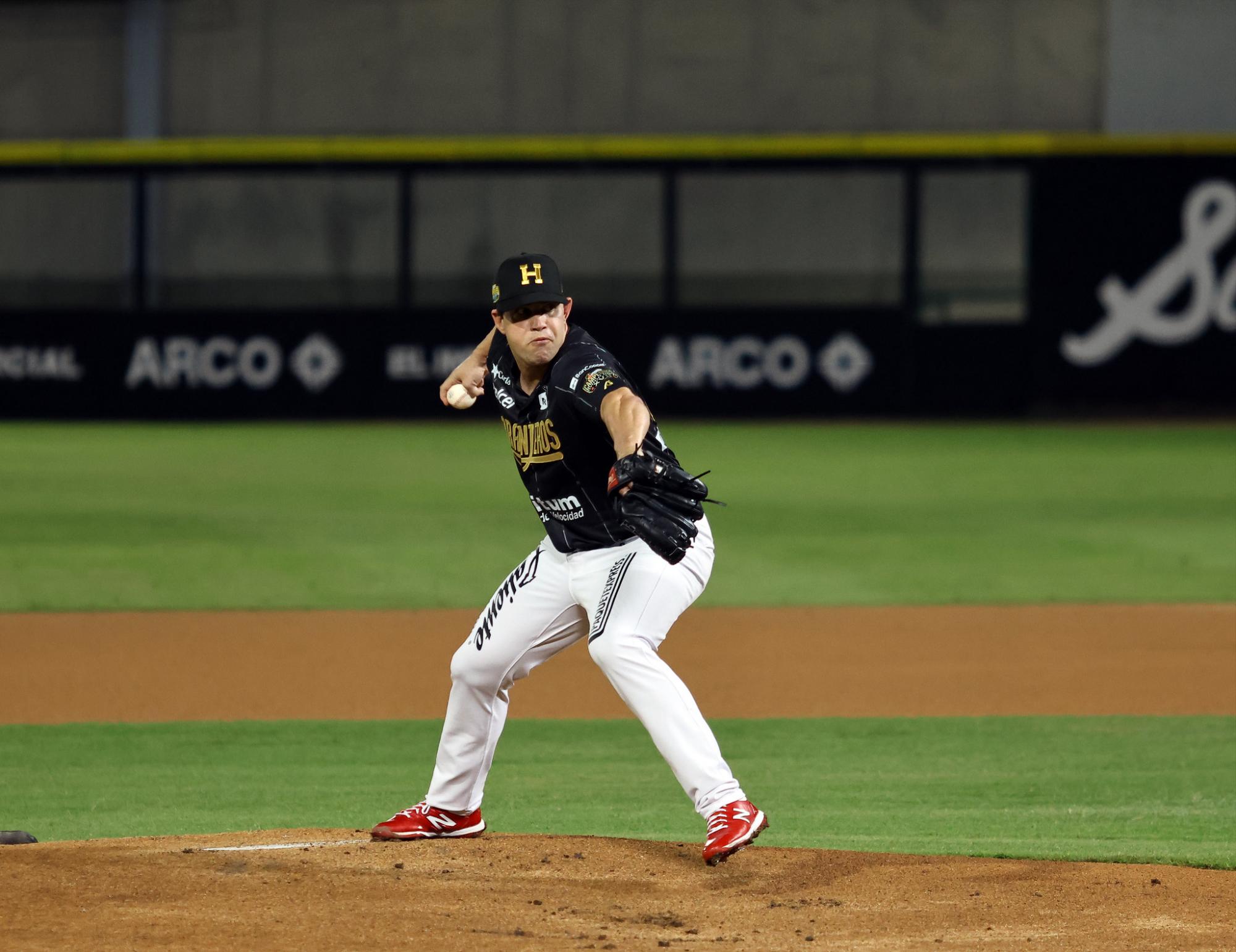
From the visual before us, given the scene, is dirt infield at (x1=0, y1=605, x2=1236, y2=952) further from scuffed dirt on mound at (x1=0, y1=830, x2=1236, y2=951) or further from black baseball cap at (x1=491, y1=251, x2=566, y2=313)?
black baseball cap at (x1=491, y1=251, x2=566, y2=313)

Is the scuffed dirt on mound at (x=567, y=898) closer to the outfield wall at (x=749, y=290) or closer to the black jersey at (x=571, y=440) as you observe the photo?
the black jersey at (x=571, y=440)

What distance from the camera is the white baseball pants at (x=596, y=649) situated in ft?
17.5

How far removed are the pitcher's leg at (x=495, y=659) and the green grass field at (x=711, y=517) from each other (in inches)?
252

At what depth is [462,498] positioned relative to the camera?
17875 millimetres

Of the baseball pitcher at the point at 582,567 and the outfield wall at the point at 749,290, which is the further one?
the outfield wall at the point at 749,290

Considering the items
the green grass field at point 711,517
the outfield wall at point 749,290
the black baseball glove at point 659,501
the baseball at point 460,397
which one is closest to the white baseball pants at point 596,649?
the black baseball glove at point 659,501

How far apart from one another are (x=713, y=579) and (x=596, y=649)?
7947 millimetres

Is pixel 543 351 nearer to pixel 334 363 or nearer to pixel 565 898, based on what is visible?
pixel 565 898

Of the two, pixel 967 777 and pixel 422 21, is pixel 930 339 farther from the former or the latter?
pixel 967 777

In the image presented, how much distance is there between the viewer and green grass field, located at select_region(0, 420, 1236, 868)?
6684 mm

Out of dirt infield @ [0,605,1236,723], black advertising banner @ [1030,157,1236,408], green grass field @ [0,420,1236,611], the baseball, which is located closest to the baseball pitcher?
the baseball

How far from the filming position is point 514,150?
27.9 metres

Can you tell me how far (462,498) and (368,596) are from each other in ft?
17.6

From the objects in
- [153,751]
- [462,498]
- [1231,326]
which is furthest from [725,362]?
[153,751]
